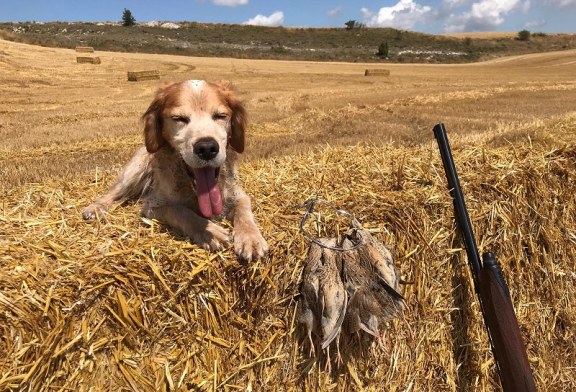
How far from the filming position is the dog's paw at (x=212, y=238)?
8.91 feet

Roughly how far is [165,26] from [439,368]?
7774cm

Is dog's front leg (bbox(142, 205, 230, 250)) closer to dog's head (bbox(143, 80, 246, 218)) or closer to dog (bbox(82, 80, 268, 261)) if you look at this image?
dog (bbox(82, 80, 268, 261))

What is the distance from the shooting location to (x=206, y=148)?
2.88m

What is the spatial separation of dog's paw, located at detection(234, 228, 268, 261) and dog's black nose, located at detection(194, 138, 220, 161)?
0.54m

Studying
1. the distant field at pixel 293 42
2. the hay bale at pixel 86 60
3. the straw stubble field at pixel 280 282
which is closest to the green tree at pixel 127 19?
the distant field at pixel 293 42

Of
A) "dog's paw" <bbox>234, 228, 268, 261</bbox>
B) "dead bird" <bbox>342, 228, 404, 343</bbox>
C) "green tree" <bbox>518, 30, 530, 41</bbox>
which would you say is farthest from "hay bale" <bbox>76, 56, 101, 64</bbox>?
"green tree" <bbox>518, 30, 530, 41</bbox>

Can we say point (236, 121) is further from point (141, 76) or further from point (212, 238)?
point (141, 76)

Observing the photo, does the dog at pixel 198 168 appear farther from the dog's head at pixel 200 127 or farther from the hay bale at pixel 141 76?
the hay bale at pixel 141 76

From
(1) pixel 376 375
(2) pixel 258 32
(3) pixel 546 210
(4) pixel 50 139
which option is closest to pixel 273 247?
(1) pixel 376 375

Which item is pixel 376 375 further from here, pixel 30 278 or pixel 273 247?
pixel 30 278

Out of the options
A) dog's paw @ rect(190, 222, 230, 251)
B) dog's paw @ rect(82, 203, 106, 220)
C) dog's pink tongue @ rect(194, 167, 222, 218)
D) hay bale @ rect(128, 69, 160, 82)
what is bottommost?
hay bale @ rect(128, 69, 160, 82)

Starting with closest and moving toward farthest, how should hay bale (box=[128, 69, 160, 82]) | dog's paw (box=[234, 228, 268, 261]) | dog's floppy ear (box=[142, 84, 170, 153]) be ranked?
dog's paw (box=[234, 228, 268, 261])
dog's floppy ear (box=[142, 84, 170, 153])
hay bale (box=[128, 69, 160, 82])

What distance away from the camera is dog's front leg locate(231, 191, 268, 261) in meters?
2.62

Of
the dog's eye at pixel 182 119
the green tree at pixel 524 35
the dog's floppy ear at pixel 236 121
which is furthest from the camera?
the green tree at pixel 524 35
